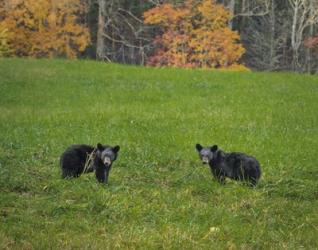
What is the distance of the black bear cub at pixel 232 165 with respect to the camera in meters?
11.1

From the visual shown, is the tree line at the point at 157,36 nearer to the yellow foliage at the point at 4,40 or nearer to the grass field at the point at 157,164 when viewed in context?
the yellow foliage at the point at 4,40

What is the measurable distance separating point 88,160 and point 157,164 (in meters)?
3.09

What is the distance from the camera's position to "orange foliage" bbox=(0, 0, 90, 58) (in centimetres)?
4597

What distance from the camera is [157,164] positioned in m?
13.6

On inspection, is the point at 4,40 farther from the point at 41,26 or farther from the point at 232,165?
the point at 232,165

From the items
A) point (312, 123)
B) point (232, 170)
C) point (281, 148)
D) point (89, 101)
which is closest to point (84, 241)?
point (232, 170)

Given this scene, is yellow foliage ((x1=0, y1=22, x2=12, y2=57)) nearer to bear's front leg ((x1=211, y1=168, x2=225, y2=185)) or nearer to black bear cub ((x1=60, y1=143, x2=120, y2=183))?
black bear cub ((x1=60, y1=143, x2=120, y2=183))

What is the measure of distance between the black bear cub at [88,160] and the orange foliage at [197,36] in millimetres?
36165

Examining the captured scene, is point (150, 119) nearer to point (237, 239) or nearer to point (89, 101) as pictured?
point (89, 101)

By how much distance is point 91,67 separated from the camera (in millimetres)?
33281

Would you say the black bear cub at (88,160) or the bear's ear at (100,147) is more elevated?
the bear's ear at (100,147)

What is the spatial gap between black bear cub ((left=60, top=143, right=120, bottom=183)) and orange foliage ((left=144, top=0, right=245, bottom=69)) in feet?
119

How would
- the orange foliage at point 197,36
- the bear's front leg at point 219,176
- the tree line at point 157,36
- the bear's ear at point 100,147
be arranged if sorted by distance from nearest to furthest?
the bear's ear at point 100,147 → the bear's front leg at point 219,176 → the tree line at point 157,36 → the orange foliage at point 197,36

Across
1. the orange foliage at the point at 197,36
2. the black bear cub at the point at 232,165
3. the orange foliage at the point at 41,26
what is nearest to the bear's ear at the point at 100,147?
the black bear cub at the point at 232,165
